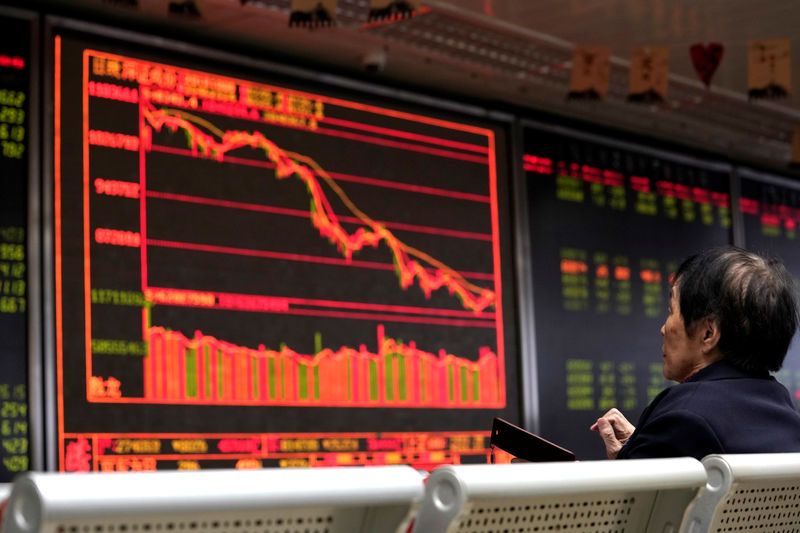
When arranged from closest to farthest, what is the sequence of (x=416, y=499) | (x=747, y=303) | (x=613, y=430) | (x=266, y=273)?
(x=416, y=499) → (x=747, y=303) → (x=613, y=430) → (x=266, y=273)

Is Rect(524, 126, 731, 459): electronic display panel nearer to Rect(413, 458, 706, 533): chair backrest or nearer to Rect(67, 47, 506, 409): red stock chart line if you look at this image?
Rect(67, 47, 506, 409): red stock chart line

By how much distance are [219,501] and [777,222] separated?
4.91m

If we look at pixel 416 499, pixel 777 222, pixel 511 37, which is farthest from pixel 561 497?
pixel 777 222

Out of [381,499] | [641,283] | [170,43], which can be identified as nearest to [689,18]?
[641,283]

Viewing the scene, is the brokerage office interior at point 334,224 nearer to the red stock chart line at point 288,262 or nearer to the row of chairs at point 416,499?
the red stock chart line at point 288,262

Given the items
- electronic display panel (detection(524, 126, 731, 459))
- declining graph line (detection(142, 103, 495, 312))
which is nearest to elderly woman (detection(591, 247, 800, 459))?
declining graph line (detection(142, 103, 495, 312))

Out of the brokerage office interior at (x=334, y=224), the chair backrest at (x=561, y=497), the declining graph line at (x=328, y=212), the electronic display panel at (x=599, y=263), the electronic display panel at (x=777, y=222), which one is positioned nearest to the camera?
the chair backrest at (x=561, y=497)

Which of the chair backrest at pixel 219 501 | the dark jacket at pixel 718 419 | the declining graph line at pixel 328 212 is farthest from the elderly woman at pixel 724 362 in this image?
the declining graph line at pixel 328 212

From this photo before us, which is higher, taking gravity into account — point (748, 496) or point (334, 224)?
point (334, 224)

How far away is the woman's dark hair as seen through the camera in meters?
1.64

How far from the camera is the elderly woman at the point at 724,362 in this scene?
1.47m

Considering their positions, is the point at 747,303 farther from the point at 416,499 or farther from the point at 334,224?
the point at 334,224

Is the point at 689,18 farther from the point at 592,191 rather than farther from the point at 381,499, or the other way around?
the point at 381,499

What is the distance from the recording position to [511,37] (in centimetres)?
394
